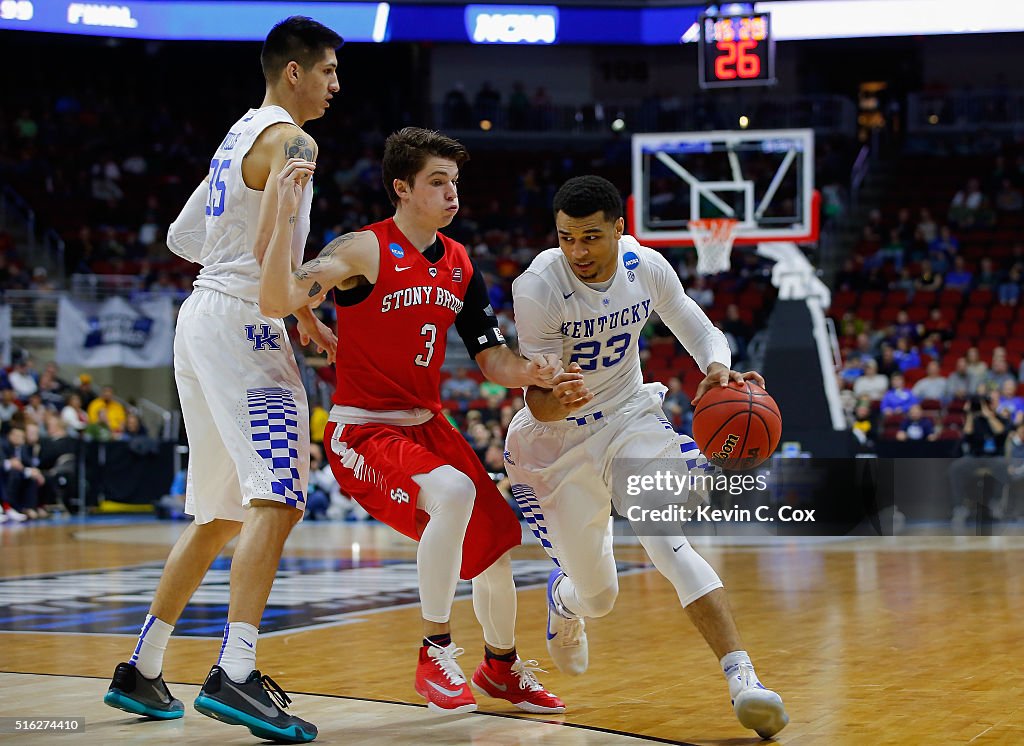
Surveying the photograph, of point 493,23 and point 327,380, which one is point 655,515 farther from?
point 493,23

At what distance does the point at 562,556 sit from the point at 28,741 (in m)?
1.93

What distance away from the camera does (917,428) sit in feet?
50.8

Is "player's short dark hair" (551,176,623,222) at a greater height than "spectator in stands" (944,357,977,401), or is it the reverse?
"player's short dark hair" (551,176,623,222)

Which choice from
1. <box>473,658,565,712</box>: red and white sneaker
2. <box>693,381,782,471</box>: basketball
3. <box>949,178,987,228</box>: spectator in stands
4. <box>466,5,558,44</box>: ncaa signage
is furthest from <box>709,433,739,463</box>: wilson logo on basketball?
<box>466,5,558,44</box>: ncaa signage

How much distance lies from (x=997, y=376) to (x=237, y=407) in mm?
14071

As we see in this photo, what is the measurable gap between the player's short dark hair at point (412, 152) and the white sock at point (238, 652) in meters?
1.60

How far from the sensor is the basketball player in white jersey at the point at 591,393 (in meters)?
4.70

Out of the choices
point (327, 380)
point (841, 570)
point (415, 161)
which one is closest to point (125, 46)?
point (327, 380)

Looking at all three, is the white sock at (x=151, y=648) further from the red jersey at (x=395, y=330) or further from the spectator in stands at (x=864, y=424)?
the spectator in stands at (x=864, y=424)

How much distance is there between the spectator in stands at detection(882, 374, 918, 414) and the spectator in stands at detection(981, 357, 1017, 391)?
910 millimetres

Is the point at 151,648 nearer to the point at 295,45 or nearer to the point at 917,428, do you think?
the point at 295,45

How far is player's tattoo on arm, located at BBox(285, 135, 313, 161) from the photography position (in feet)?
14.0

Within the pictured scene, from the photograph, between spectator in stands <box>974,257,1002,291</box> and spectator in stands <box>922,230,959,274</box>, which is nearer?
spectator in stands <box>974,257,1002,291</box>

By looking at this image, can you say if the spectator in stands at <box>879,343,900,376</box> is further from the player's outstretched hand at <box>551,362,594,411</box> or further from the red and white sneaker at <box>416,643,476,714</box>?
the red and white sneaker at <box>416,643,476,714</box>
